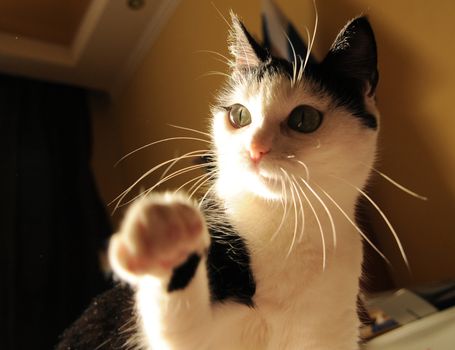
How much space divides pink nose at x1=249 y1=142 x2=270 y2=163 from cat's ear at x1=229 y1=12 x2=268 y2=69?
19cm

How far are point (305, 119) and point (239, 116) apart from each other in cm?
9

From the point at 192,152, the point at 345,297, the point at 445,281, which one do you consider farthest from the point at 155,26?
the point at 445,281

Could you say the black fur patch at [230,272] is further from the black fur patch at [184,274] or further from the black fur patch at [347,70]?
the black fur patch at [347,70]

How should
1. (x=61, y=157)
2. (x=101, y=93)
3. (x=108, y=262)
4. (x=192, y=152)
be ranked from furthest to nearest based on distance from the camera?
1. (x=61, y=157)
2. (x=101, y=93)
3. (x=192, y=152)
4. (x=108, y=262)

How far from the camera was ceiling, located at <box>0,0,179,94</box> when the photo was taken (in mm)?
862

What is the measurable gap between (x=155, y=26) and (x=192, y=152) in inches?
14.5

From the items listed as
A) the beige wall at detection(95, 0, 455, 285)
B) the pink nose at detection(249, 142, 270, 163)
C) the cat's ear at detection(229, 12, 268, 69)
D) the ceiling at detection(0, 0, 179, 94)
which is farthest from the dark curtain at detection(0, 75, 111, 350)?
the pink nose at detection(249, 142, 270, 163)

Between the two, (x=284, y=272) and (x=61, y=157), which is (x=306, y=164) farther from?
(x=61, y=157)

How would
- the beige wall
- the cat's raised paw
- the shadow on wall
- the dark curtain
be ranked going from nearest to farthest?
the cat's raised paw, the beige wall, the shadow on wall, the dark curtain

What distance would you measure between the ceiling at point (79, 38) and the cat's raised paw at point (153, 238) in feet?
2.04

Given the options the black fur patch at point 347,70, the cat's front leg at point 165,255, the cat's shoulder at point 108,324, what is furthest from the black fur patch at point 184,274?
the black fur patch at point 347,70

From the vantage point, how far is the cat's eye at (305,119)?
47cm

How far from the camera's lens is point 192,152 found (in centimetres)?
54

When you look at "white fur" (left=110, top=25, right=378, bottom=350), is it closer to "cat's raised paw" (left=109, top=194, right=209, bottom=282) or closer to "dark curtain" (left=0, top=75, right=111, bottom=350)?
"cat's raised paw" (left=109, top=194, right=209, bottom=282)
